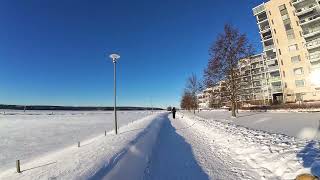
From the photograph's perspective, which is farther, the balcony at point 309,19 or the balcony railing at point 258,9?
the balcony railing at point 258,9

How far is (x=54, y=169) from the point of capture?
7.75m

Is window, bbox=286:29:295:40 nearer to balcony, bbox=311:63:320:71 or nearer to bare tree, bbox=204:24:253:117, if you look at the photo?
balcony, bbox=311:63:320:71

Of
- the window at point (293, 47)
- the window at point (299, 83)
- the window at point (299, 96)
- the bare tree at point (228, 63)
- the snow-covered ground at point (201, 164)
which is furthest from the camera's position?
the window at point (293, 47)

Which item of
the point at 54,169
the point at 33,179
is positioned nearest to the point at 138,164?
the point at 54,169

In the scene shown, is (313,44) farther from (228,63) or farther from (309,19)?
(228,63)

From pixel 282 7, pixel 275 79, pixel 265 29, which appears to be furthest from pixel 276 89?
pixel 282 7

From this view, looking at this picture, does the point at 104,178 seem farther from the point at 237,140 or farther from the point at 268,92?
the point at 268,92

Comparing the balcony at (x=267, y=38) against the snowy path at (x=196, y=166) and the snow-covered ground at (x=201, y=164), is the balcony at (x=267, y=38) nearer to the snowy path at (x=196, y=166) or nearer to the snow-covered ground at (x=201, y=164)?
the snow-covered ground at (x=201, y=164)

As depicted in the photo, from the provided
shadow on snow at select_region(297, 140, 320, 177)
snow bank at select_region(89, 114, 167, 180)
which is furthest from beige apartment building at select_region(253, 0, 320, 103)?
snow bank at select_region(89, 114, 167, 180)

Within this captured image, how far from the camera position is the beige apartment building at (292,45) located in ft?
153

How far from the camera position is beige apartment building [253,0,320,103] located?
1837 inches

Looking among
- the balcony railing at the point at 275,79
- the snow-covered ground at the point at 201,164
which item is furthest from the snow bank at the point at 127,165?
the balcony railing at the point at 275,79

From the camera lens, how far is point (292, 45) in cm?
5162

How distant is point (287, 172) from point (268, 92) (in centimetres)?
7221
